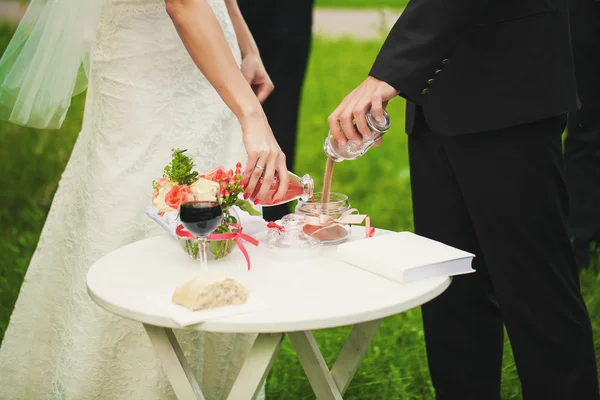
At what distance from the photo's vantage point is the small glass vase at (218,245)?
6.75ft

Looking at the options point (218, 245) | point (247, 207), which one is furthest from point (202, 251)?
point (247, 207)

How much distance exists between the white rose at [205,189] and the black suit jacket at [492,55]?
51 centimetres

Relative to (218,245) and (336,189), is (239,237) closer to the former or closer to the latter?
(218,245)

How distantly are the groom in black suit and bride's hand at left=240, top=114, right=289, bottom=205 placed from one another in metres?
0.18

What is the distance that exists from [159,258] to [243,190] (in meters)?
0.28

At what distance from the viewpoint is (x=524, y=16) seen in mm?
2037

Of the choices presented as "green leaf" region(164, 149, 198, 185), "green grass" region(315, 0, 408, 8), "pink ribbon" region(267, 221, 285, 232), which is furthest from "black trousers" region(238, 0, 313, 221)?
"green grass" region(315, 0, 408, 8)

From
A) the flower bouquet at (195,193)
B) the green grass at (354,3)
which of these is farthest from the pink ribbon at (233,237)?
the green grass at (354,3)

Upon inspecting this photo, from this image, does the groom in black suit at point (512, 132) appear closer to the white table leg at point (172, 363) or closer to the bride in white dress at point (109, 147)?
the bride in white dress at point (109, 147)

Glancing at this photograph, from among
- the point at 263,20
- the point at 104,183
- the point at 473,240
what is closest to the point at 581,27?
the point at 263,20

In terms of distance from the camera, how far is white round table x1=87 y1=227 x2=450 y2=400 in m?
1.69

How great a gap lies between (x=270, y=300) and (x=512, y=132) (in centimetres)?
80

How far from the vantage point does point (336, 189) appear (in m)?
5.58

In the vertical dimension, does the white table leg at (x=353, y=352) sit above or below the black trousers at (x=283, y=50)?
below
